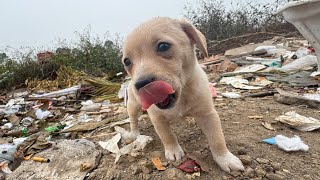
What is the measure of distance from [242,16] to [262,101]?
925 cm

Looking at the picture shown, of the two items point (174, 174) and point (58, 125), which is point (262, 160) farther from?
point (58, 125)

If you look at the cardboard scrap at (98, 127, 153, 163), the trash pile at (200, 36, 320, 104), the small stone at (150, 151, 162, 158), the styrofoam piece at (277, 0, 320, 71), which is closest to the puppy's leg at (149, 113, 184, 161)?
the small stone at (150, 151, 162, 158)

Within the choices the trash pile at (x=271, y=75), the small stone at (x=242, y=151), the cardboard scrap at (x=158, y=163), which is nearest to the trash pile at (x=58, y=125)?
the cardboard scrap at (x=158, y=163)

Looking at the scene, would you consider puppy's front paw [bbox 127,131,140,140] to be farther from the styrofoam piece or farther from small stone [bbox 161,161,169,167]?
the styrofoam piece

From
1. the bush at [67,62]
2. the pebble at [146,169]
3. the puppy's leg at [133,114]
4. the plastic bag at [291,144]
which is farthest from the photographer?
the bush at [67,62]

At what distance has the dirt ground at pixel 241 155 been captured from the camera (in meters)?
2.58

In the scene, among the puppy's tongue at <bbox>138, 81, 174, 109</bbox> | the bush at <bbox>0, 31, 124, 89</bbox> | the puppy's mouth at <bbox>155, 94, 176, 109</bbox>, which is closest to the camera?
the puppy's tongue at <bbox>138, 81, 174, 109</bbox>

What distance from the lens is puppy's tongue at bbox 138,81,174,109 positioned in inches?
86.0

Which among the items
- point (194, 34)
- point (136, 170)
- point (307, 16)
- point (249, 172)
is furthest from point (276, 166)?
point (307, 16)

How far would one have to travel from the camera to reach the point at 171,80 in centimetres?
232

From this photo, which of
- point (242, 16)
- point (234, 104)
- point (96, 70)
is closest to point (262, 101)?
point (234, 104)

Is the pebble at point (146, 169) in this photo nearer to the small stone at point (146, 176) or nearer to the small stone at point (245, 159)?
the small stone at point (146, 176)

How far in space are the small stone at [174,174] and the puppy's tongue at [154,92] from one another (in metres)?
0.65

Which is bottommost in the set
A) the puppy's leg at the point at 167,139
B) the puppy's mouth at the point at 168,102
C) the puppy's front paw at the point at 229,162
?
the puppy's front paw at the point at 229,162
